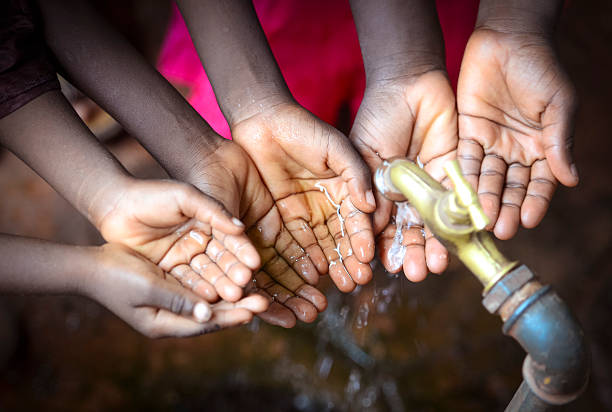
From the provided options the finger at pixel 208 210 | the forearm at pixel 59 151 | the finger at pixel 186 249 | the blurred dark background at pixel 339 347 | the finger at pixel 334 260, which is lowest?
the blurred dark background at pixel 339 347

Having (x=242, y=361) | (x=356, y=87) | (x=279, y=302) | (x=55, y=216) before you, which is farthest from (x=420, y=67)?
(x=55, y=216)

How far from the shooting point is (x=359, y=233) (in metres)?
1.61


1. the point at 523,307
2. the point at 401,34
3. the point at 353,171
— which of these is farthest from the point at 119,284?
the point at 401,34

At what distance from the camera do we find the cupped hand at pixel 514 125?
159 centimetres

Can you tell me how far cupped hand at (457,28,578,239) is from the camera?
5.23 feet

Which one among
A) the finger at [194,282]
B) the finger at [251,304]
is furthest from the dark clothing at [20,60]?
the finger at [251,304]

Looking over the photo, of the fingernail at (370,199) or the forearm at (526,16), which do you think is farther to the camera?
the forearm at (526,16)

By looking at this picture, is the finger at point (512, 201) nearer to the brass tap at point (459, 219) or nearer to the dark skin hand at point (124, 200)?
the brass tap at point (459, 219)

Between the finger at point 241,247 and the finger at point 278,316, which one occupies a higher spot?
the finger at point 241,247

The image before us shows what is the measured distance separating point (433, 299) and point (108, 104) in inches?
84.7

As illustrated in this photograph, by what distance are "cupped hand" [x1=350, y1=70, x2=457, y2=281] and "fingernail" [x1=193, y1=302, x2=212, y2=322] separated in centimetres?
73

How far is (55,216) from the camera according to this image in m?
3.01

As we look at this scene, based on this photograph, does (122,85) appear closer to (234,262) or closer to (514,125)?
(234,262)

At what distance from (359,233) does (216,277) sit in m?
0.54
